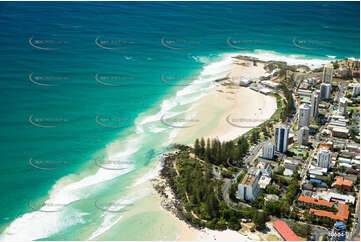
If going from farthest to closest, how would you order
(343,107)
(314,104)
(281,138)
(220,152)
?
1. (343,107)
2. (314,104)
3. (281,138)
4. (220,152)

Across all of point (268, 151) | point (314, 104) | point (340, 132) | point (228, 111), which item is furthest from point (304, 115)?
point (228, 111)

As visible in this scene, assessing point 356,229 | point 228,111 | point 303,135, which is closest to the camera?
point 356,229

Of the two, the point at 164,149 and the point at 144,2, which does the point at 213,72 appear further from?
the point at 144,2

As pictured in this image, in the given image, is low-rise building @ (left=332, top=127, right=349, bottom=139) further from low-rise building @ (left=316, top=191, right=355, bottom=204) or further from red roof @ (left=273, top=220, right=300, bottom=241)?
red roof @ (left=273, top=220, right=300, bottom=241)

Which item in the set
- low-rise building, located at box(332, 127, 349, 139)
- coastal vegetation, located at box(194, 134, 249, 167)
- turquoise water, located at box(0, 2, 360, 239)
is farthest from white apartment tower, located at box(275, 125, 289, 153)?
turquoise water, located at box(0, 2, 360, 239)

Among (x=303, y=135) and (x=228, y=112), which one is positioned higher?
(x=303, y=135)

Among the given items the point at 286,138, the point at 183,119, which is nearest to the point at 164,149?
the point at 183,119

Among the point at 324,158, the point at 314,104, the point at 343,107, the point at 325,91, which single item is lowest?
the point at 324,158

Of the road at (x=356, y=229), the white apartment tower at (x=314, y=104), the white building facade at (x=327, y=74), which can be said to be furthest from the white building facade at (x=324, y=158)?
the white building facade at (x=327, y=74)

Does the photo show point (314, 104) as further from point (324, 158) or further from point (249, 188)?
point (249, 188)
